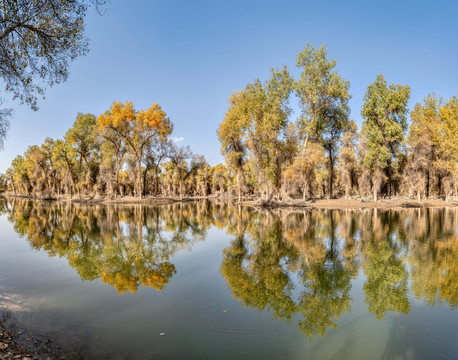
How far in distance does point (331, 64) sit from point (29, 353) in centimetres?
4771

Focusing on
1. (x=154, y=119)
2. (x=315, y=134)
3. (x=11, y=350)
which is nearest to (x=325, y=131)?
(x=315, y=134)

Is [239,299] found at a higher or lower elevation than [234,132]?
lower

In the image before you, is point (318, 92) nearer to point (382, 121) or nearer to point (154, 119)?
point (382, 121)

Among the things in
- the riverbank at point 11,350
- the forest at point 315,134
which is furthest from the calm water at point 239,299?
the forest at point 315,134

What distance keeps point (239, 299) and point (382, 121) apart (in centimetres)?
4962

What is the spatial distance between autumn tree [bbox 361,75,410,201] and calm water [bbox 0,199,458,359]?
36387 mm

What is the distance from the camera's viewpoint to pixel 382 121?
158 ft

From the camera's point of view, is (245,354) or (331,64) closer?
(245,354)

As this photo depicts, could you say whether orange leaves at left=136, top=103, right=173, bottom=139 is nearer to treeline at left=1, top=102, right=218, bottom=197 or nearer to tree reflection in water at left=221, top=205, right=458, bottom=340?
treeline at left=1, top=102, right=218, bottom=197

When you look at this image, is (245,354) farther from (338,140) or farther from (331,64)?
(338,140)

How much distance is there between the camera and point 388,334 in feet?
19.5

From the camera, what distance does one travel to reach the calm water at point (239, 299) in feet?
18.1

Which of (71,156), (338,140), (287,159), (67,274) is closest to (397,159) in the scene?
(338,140)

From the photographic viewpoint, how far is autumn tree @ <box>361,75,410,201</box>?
4734 cm
